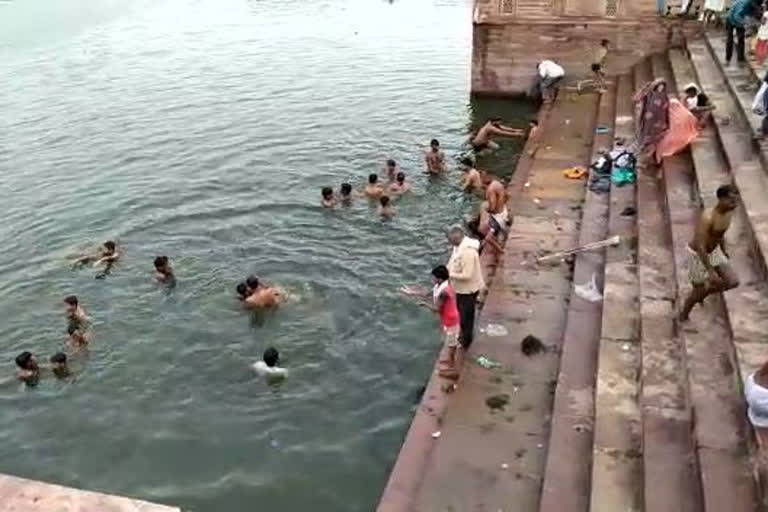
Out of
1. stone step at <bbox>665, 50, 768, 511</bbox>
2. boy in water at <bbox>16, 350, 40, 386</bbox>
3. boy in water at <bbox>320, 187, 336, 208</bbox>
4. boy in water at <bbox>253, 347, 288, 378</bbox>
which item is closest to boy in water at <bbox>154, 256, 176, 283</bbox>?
boy in water at <bbox>16, 350, 40, 386</bbox>

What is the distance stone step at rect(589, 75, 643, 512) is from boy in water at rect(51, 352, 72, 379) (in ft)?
22.7

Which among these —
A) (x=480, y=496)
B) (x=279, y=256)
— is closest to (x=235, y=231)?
(x=279, y=256)

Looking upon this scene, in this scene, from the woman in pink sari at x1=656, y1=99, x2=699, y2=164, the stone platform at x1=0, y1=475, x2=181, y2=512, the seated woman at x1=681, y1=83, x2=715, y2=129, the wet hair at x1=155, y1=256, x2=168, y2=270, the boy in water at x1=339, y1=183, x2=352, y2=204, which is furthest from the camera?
the boy in water at x1=339, y1=183, x2=352, y2=204

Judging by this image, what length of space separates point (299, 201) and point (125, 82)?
13.4 m

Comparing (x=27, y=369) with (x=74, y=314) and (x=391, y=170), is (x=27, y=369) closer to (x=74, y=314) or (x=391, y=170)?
(x=74, y=314)

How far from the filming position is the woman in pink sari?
43.2 feet

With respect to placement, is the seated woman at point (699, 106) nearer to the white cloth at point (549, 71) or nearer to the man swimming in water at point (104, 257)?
the white cloth at point (549, 71)

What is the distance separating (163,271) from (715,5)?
609 inches

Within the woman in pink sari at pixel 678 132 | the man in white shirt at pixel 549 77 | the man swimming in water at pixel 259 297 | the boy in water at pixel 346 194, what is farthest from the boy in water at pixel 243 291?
the man in white shirt at pixel 549 77

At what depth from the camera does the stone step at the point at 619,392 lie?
665cm

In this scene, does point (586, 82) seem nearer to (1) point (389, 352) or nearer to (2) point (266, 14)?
(1) point (389, 352)

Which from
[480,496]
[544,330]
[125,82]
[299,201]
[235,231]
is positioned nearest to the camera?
[480,496]

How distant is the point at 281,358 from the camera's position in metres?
10.8

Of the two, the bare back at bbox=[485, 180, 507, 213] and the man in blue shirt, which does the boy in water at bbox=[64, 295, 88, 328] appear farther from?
the man in blue shirt
